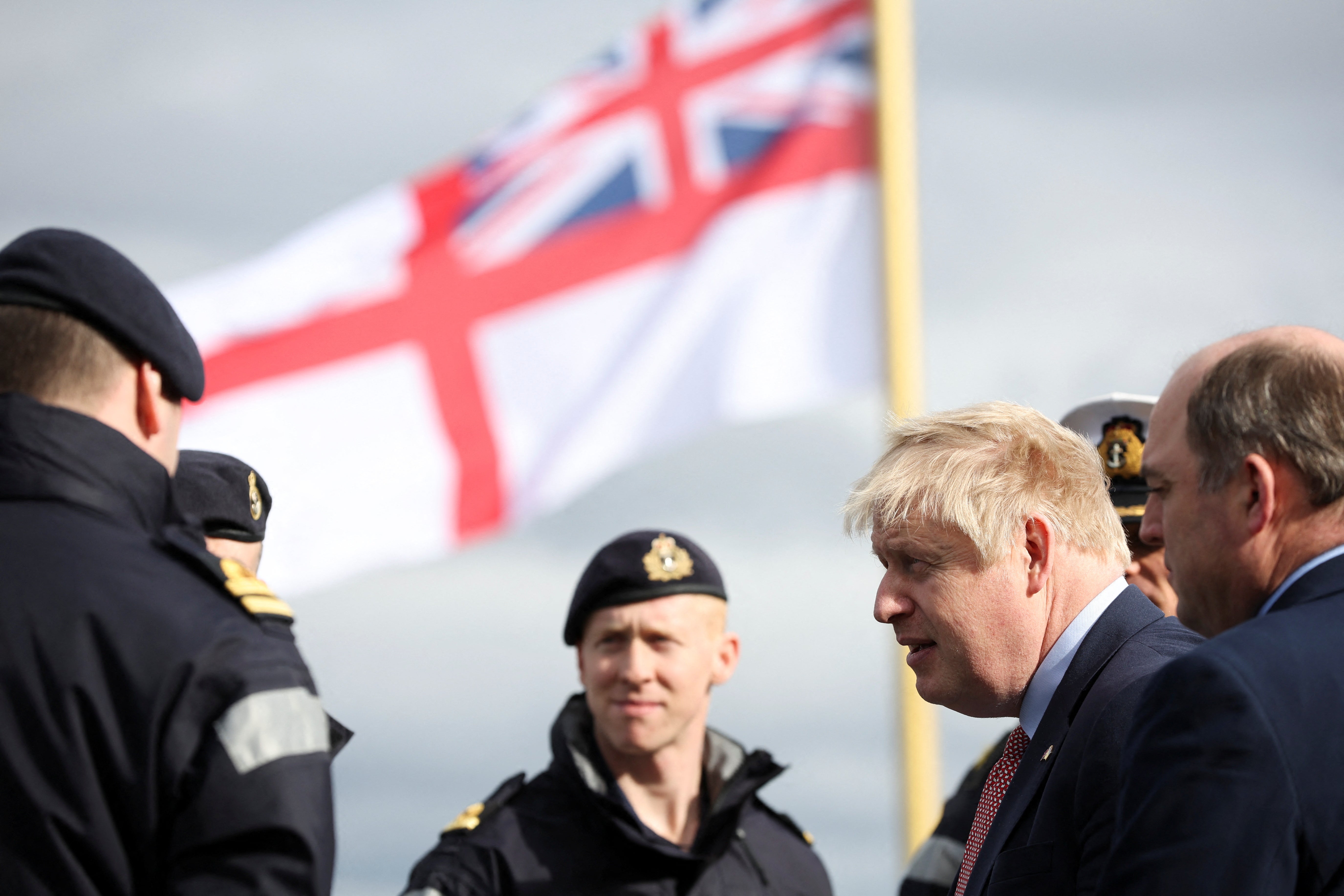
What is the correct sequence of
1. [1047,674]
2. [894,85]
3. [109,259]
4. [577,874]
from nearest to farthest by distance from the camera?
[109,259]
[1047,674]
[577,874]
[894,85]

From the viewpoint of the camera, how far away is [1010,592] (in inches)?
133

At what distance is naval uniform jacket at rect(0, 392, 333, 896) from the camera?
2500 millimetres

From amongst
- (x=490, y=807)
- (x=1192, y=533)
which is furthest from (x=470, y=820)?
(x=1192, y=533)

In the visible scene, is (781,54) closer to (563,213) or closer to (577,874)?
(563,213)

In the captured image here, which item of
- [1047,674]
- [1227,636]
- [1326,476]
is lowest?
[1047,674]

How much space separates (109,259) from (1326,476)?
2.01 m

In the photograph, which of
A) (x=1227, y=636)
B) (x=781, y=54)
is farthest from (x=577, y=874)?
(x=781, y=54)

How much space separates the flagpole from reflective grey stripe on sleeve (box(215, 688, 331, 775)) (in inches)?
208

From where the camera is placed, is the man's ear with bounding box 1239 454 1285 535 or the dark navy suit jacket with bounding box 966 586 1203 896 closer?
the man's ear with bounding box 1239 454 1285 535

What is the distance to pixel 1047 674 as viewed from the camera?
3.38 m

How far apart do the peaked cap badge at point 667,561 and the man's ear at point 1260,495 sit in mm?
3180

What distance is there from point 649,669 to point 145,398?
2948 mm

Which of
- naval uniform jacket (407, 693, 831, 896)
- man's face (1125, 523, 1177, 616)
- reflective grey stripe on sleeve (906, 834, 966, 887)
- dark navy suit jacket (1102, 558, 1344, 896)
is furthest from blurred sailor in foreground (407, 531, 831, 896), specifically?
dark navy suit jacket (1102, 558, 1344, 896)

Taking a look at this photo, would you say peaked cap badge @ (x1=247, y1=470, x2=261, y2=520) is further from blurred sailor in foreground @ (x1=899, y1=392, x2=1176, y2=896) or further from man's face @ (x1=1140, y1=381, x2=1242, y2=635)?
man's face @ (x1=1140, y1=381, x2=1242, y2=635)
